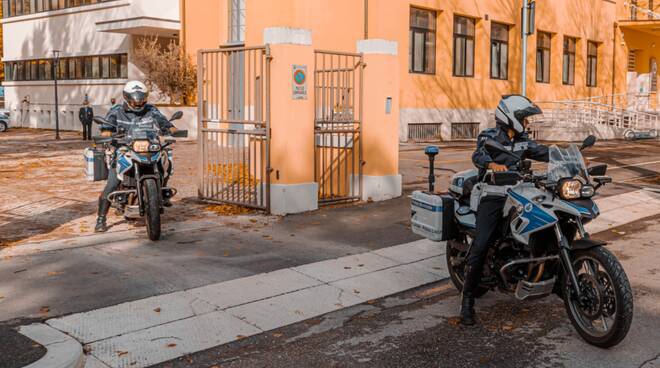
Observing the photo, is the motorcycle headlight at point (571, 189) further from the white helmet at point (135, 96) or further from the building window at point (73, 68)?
the building window at point (73, 68)

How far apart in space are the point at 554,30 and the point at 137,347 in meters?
34.5

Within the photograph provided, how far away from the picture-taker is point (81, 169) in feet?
58.7

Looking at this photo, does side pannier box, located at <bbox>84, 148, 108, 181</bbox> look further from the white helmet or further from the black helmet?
the black helmet

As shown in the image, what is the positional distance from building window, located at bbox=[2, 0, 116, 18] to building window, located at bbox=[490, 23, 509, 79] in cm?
1820

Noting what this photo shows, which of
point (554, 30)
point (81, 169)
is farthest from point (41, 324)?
point (554, 30)

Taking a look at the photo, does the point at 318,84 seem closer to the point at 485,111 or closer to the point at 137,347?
the point at 137,347

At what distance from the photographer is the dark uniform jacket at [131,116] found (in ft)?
32.3

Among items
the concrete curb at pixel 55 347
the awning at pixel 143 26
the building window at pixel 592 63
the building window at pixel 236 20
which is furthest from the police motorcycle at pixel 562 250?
the building window at pixel 592 63

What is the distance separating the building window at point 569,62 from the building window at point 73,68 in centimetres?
2142

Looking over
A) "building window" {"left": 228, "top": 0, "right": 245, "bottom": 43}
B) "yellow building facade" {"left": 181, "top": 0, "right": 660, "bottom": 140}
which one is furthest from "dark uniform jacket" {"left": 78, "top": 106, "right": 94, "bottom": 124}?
"building window" {"left": 228, "top": 0, "right": 245, "bottom": 43}

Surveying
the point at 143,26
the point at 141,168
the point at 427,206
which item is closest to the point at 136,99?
the point at 141,168

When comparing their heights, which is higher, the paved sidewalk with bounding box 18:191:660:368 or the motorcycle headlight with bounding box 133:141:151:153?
the motorcycle headlight with bounding box 133:141:151:153

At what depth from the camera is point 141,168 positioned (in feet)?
31.2

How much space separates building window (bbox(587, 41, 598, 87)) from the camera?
40031 mm
